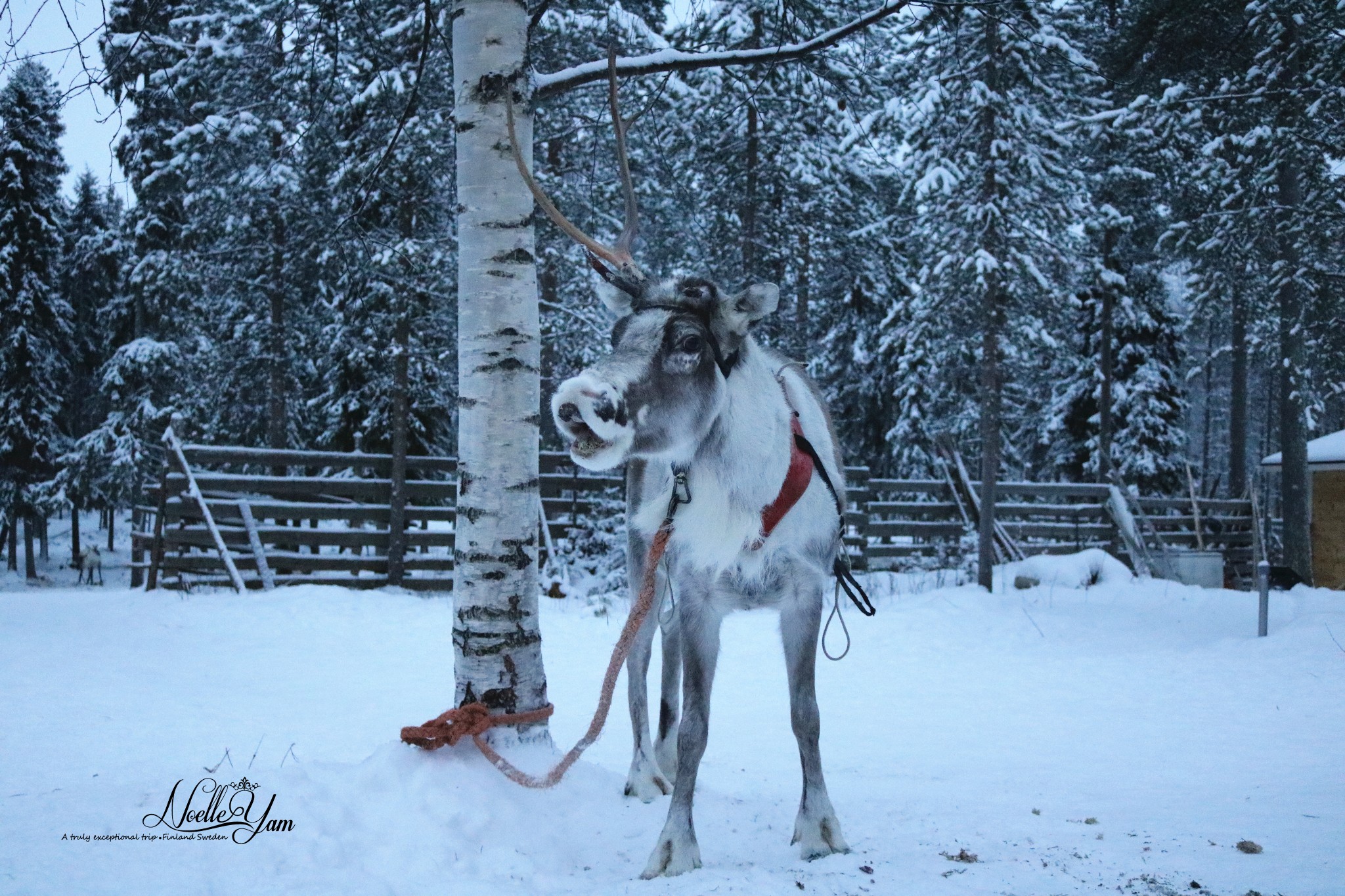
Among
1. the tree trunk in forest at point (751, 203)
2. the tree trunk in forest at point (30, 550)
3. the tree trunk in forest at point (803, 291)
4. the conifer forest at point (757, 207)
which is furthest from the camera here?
the tree trunk in forest at point (30, 550)

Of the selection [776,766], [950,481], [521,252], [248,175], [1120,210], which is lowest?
[776,766]

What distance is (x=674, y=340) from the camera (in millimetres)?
3158

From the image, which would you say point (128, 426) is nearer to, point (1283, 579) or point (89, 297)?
point (89, 297)

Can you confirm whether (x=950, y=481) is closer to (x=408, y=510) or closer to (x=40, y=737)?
(x=408, y=510)

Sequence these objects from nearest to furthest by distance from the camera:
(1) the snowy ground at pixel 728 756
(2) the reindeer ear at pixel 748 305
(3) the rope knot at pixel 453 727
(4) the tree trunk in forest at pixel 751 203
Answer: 1. (1) the snowy ground at pixel 728 756
2. (2) the reindeer ear at pixel 748 305
3. (3) the rope knot at pixel 453 727
4. (4) the tree trunk in forest at pixel 751 203

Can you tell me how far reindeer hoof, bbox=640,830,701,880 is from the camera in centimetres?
319

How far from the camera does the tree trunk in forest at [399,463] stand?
12.9 meters

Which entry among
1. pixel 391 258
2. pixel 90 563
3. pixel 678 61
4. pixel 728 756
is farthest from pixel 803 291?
pixel 90 563

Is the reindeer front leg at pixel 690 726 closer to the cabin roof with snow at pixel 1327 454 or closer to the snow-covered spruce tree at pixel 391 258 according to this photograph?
the snow-covered spruce tree at pixel 391 258

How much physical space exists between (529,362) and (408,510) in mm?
10200

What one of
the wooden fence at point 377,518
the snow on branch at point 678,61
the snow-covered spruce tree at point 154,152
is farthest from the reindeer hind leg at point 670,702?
the wooden fence at point 377,518

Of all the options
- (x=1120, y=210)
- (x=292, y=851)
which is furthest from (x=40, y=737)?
(x=1120, y=210)

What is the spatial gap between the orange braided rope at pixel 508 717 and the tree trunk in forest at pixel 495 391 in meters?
0.19

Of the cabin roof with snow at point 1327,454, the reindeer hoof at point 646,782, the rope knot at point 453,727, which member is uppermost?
the cabin roof with snow at point 1327,454
